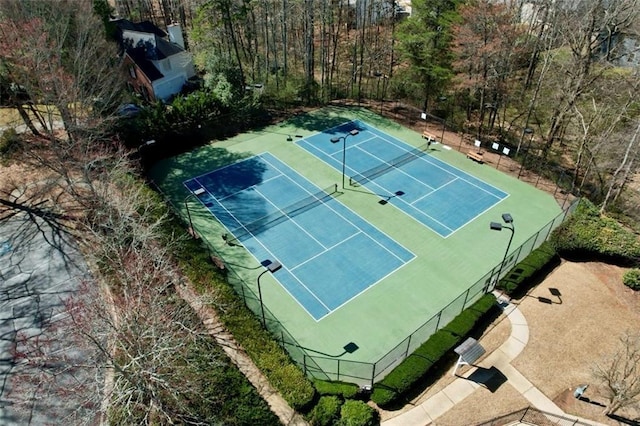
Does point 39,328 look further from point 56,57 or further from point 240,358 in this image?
point 56,57

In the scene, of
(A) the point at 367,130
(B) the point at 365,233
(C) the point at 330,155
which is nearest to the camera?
(B) the point at 365,233

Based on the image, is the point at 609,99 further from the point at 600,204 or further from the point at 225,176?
the point at 225,176

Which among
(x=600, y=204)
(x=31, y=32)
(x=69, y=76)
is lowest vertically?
(x=600, y=204)

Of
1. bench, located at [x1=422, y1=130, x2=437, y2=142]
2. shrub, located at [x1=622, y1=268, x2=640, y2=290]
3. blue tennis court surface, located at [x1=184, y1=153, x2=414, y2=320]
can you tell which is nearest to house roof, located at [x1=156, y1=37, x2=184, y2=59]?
blue tennis court surface, located at [x1=184, y1=153, x2=414, y2=320]

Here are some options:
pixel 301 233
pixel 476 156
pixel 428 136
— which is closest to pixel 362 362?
pixel 301 233

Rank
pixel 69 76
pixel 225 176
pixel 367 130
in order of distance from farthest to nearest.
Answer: pixel 367 130
pixel 225 176
pixel 69 76

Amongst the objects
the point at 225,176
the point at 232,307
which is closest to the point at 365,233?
the point at 232,307

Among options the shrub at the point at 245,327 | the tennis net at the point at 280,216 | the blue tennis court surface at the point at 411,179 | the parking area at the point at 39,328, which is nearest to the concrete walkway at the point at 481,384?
the shrub at the point at 245,327

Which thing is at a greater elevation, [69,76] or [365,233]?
[69,76]
